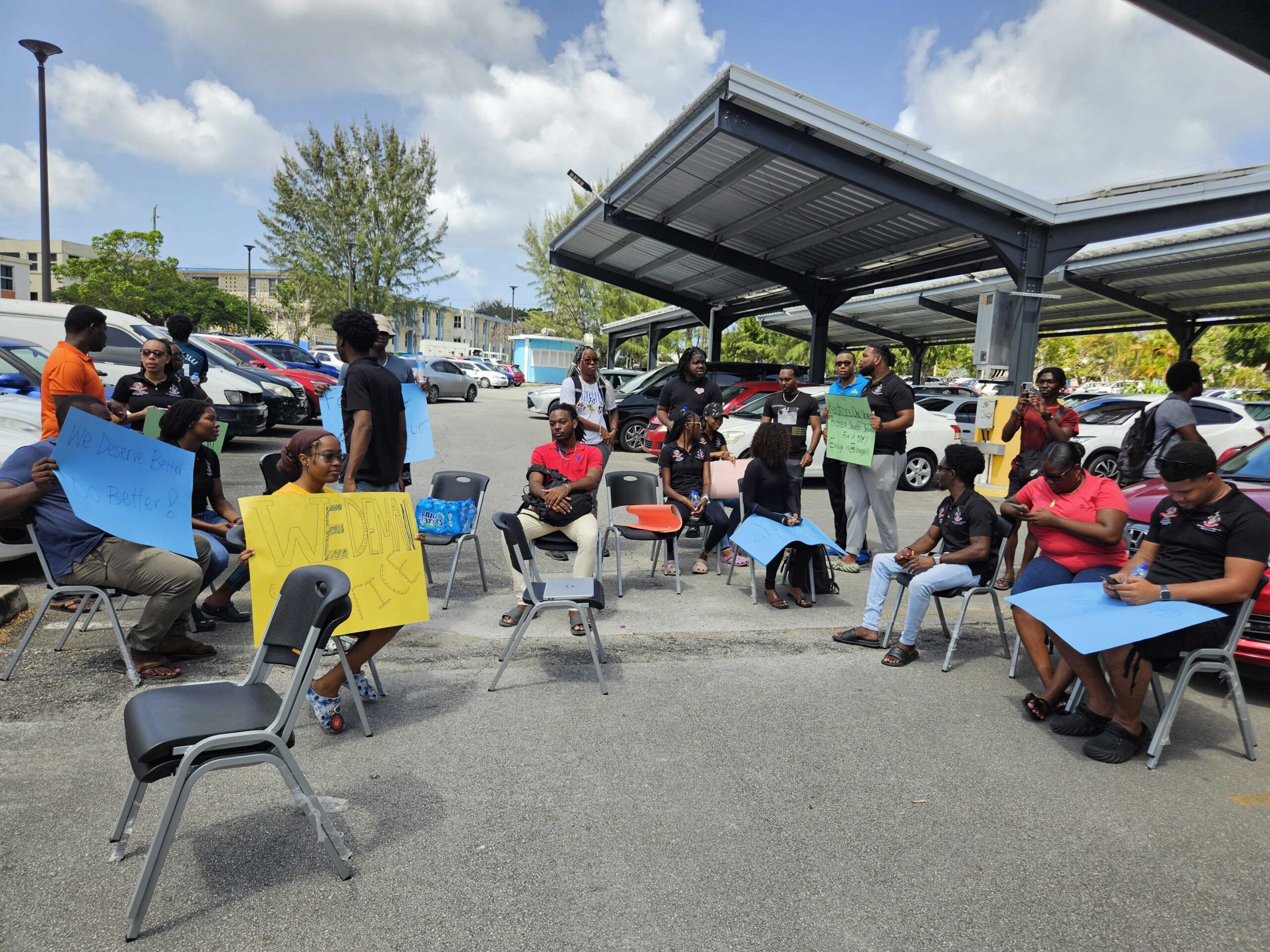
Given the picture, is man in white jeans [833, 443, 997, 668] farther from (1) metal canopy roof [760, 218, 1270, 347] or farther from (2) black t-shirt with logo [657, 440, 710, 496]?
(1) metal canopy roof [760, 218, 1270, 347]

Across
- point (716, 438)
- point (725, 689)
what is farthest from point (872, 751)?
point (716, 438)

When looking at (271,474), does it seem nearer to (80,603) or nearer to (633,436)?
(80,603)

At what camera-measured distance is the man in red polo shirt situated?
5641 millimetres

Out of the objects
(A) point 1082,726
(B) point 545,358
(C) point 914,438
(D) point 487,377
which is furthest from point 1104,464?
(B) point 545,358

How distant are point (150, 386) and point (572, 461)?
11.7 feet

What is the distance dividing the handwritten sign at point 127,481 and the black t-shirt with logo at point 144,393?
2.18 m

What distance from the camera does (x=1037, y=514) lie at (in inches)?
180

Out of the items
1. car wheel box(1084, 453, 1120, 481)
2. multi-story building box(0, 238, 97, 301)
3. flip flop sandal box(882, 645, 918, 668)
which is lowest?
flip flop sandal box(882, 645, 918, 668)

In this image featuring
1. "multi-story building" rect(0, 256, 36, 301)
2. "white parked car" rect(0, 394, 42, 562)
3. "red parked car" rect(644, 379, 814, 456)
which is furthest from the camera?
"multi-story building" rect(0, 256, 36, 301)

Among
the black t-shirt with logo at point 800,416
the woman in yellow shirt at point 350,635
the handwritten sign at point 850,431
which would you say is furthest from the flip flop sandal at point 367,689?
the black t-shirt with logo at point 800,416

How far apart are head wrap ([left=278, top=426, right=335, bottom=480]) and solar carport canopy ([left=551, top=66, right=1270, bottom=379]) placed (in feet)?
23.4

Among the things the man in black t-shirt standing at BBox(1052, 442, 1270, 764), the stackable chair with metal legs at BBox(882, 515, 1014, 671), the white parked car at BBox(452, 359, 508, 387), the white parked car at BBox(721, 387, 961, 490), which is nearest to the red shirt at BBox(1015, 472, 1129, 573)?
the stackable chair with metal legs at BBox(882, 515, 1014, 671)

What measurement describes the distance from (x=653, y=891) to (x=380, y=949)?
2.95 ft

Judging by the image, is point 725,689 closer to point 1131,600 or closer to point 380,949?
point 1131,600
